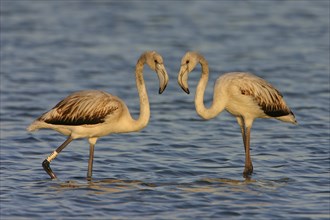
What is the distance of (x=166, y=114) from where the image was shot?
17.0m

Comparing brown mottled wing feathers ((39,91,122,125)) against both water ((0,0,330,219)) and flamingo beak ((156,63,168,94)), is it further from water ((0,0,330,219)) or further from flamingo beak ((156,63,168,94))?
water ((0,0,330,219))

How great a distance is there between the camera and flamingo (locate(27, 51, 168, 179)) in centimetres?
1229

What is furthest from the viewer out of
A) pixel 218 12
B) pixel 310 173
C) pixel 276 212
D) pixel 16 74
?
pixel 218 12

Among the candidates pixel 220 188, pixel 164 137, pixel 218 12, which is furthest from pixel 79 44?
pixel 220 188

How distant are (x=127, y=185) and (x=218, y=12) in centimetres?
1555

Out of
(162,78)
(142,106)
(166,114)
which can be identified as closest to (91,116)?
(142,106)

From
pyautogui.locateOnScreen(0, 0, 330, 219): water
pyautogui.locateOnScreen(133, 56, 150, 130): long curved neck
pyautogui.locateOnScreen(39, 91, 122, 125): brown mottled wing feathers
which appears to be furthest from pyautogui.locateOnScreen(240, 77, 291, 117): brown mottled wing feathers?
pyautogui.locateOnScreen(39, 91, 122, 125): brown mottled wing feathers

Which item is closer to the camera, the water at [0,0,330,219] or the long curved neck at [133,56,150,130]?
the water at [0,0,330,219]

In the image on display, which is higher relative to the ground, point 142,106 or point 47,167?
point 142,106

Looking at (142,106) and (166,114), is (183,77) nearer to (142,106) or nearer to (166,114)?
(142,106)

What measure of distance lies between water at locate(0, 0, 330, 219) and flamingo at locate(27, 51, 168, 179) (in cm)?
66

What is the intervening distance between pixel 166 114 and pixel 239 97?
409 centimetres

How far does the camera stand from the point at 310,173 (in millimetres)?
12953

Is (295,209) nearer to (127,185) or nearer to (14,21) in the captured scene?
(127,185)
